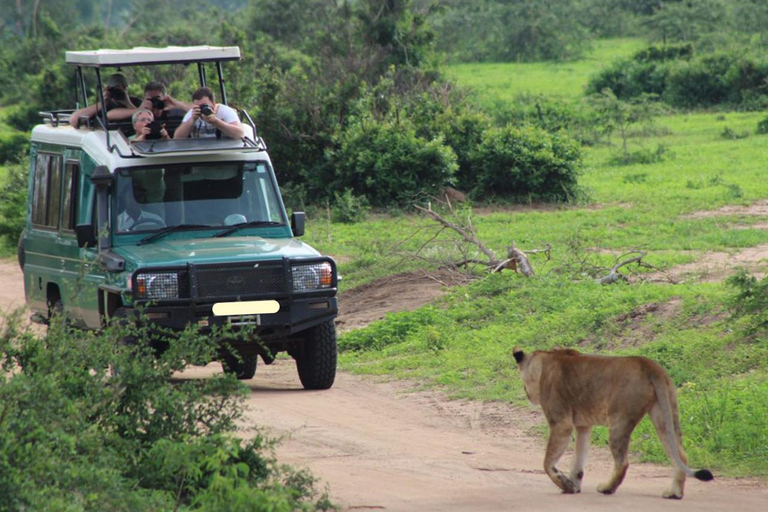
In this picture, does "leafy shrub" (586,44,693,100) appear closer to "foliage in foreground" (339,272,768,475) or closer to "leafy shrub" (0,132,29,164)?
"leafy shrub" (0,132,29,164)

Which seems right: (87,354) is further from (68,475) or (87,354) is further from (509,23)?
(509,23)

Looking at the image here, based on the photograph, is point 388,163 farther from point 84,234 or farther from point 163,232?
point 84,234

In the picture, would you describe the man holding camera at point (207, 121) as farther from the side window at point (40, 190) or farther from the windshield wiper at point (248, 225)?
the side window at point (40, 190)

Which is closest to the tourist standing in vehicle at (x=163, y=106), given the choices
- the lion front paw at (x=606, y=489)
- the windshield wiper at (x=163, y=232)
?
the windshield wiper at (x=163, y=232)

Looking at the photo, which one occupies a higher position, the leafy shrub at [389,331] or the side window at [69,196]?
the side window at [69,196]

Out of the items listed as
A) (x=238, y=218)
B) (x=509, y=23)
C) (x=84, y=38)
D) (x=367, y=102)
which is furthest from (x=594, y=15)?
(x=238, y=218)

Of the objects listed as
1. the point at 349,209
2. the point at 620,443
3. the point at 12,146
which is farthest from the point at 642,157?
the point at 620,443

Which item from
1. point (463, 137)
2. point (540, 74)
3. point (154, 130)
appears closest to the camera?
point (154, 130)

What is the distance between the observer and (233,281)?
8.48 m

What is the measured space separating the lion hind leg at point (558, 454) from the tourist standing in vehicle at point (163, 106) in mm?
5633

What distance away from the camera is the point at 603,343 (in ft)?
32.8

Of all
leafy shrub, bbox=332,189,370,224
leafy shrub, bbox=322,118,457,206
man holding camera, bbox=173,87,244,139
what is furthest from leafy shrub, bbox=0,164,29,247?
man holding camera, bbox=173,87,244,139

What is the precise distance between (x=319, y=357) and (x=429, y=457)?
219 cm

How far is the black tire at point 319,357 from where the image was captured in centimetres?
905
